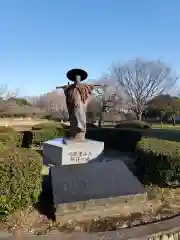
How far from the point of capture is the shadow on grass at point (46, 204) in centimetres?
473

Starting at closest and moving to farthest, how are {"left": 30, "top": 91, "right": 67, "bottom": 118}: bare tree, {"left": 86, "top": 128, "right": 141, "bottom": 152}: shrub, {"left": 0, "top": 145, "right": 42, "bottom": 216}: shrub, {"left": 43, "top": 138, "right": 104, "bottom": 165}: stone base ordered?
{"left": 0, "top": 145, "right": 42, "bottom": 216}: shrub
{"left": 43, "top": 138, "right": 104, "bottom": 165}: stone base
{"left": 86, "top": 128, "right": 141, "bottom": 152}: shrub
{"left": 30, "top": 91, "right": 67, "bottom": 118}: bare tree

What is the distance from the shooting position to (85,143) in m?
7.86

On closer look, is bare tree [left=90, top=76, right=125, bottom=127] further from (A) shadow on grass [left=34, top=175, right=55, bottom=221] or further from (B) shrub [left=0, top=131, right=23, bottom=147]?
(A) shadow on grass [left=34, top=175, right=55, bottom=221]

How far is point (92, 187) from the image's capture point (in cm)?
512

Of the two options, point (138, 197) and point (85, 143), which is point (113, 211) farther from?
point (85, 143)

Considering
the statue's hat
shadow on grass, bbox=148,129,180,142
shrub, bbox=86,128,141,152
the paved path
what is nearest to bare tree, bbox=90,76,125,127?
shadow on grass, bbox=148,129,180,142

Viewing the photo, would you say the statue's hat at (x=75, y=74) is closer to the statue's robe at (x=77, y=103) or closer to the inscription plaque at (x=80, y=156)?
the statue's robe at (x=77, y=103)

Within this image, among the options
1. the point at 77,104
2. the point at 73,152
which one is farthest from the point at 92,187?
the point at 77,104

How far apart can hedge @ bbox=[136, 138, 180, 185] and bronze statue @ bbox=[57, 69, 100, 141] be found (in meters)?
1.87

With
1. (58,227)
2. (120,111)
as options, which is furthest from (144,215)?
(120,111)

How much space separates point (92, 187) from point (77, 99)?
3.38 meters

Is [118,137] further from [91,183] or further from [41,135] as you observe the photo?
[91,183]

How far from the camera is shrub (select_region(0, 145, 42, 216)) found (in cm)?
441

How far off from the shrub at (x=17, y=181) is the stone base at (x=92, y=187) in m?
0.43
